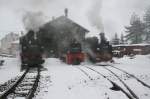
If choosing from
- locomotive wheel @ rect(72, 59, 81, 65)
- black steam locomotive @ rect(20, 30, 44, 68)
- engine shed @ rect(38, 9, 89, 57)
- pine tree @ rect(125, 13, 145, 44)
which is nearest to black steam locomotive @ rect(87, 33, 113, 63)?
locomotive wheel @ rect(72, 59, 81, 65)

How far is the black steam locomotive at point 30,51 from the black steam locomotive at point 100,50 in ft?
17.7

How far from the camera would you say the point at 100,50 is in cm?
2825

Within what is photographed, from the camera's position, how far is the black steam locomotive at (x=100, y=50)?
27.8 meters

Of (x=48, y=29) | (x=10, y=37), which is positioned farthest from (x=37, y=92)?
(x=10, y=37)

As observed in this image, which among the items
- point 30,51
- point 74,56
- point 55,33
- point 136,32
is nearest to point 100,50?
point 74,56

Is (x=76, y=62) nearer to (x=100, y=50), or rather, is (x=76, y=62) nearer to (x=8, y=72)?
(x=100, y=50)

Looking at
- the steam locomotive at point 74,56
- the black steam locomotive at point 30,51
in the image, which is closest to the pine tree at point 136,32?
the steam locomotive at point 74,56

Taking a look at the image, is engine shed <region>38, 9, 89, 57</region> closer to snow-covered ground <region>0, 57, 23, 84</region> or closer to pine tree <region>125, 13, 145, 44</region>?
snow-covered ground <region>0, 57, 23, 84</region>

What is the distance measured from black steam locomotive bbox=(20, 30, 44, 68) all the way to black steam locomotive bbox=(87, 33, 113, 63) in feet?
17.7

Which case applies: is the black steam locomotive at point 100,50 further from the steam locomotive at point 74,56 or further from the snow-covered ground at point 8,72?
the snow-covered ground at point 8,72

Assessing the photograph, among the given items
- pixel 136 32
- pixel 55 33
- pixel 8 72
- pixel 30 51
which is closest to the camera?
pixel 8 72

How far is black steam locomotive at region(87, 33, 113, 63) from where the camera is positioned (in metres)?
27.8

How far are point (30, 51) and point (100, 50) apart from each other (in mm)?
6732

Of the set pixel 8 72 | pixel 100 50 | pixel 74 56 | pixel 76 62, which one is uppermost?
pixel 100 50
